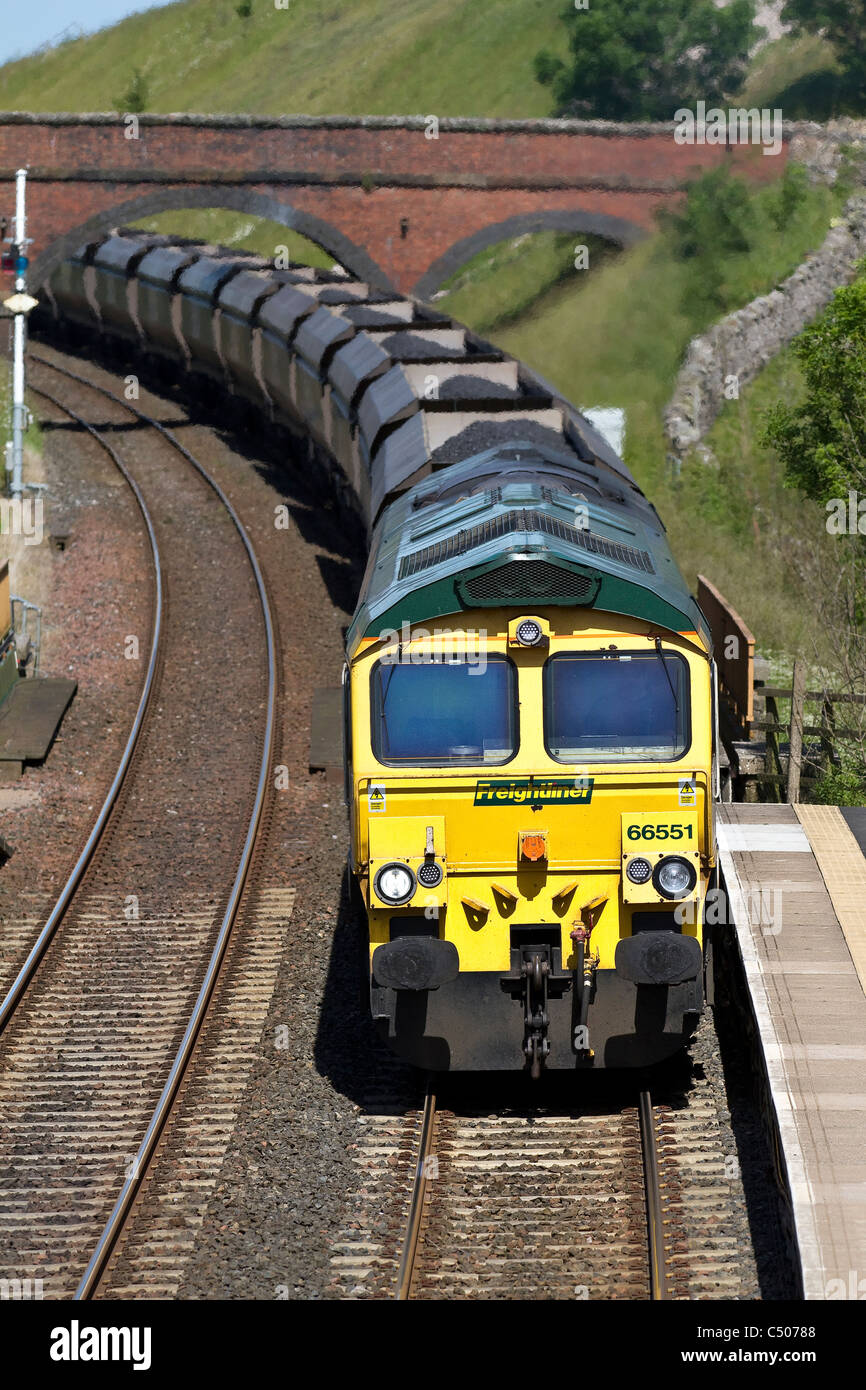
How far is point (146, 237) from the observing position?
47156 mm

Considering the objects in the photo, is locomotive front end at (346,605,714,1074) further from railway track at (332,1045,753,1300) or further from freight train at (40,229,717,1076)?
railway track at (332,1045,753,1300)

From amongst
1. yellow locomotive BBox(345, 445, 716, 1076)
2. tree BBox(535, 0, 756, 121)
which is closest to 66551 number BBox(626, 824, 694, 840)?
yellow locomotive BBox(345, 445, 716, 1076)

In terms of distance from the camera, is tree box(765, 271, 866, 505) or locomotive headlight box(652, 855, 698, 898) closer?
locomotive headlight box(652, 855, 698, 898)

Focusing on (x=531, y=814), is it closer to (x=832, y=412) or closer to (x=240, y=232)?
(x=832, y=412)

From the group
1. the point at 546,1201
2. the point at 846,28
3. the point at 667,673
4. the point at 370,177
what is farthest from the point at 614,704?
the point at 846,28

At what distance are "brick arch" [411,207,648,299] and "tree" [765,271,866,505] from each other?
1704cm

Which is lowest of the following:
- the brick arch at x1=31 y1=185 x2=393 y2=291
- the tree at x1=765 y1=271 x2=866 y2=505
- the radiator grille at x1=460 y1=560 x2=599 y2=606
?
the radiator grille at x1=460 y1=560 x2=599 y2=606

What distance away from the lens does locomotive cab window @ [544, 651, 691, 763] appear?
10.8 m

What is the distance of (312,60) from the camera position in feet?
284

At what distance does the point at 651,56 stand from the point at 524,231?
23.0 meters

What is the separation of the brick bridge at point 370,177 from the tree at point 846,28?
529 inches

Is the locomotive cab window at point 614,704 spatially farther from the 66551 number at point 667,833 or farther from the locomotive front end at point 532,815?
the 66551 number at point 667,833
